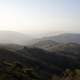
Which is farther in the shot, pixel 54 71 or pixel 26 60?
pixel 26 60

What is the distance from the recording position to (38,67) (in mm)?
90062

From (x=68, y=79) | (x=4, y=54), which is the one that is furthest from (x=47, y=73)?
(x=4, y=54)

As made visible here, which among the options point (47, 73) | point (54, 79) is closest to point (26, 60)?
point (47, 73)

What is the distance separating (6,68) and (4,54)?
2844cm

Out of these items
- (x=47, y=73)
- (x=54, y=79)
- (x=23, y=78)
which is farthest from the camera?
(x=47, y=73)

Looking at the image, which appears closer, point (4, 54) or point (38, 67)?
point (38, 67)

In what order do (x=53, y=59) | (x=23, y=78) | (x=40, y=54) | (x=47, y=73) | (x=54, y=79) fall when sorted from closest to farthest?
(x=23, y=78) → (x=54, y=79) → (x=47, y=73) → (x=53, y=59) → (x=40, y=54)

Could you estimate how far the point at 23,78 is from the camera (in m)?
68.5

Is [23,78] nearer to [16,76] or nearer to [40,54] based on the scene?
[16,76]

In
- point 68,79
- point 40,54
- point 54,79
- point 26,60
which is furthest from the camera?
point 40,54

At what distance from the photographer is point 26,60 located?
101 metres

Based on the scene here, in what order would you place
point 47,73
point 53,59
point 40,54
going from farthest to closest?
point 40,54
point 53,59
point 47,73

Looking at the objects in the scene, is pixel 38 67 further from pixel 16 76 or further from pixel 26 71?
pixel 16 76

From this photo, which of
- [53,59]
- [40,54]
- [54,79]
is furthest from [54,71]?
[40,54]
